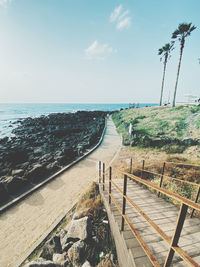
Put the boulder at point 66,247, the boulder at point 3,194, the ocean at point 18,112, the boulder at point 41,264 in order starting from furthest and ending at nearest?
the ocean at point 18,112
the boulder at point 3,194
the boulder at point 66,247
the boulder at point 41,264

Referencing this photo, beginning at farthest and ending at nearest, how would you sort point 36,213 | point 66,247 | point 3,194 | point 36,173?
point 36,173, point 3,194, point 36,213, point 66,247

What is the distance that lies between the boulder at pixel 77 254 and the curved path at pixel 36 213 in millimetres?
1814

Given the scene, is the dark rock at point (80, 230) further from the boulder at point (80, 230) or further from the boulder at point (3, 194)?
the boulder at point (3, 194)

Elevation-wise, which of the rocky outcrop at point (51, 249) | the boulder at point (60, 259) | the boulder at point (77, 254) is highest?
the boulder at point (77, 254)

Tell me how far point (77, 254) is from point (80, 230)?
1.91ft

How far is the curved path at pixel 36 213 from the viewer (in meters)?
4.14

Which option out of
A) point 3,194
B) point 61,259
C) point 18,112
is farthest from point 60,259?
point 18,112

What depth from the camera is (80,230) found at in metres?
3.66

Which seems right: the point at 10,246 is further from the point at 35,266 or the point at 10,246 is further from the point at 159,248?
the point at 159,248

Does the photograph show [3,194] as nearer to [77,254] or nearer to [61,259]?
[61,259]

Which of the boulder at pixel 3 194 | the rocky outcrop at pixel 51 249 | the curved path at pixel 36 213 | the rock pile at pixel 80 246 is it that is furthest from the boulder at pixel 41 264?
the boulder at pixel 3 194

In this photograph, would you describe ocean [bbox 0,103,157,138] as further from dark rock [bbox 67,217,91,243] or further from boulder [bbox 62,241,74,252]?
boulder [bbox 62,241,74,252]

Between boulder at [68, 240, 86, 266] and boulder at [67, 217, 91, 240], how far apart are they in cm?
24

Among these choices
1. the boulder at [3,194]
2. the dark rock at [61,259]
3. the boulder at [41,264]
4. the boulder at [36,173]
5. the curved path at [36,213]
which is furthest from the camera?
the boulder at [36,173]
